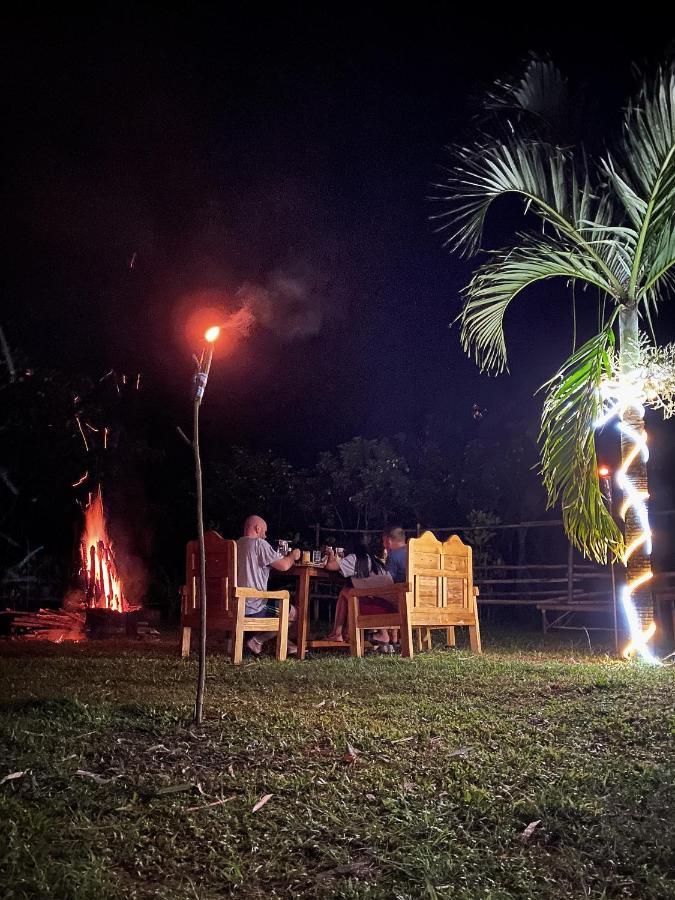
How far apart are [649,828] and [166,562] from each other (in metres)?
14.5

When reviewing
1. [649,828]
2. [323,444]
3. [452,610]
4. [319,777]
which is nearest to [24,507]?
[323,444]

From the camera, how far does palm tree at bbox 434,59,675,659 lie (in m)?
6.24

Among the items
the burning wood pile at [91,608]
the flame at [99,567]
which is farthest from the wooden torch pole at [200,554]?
the flame at [99,567]

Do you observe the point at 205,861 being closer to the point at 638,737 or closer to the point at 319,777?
the point at 319,777

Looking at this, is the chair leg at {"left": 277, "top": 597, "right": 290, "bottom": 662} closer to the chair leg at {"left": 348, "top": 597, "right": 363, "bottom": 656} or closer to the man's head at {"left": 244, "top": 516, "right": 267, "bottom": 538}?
the chair leg at {"left": 348, "top": 597, "right": 363, "bottom": 656}

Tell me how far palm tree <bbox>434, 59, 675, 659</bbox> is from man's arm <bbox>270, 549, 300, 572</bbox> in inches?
93.5

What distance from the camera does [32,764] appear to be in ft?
10.4

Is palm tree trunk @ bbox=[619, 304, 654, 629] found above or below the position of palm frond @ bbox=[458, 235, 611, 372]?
below

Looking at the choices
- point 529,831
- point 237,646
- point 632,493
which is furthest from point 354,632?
point 529,831

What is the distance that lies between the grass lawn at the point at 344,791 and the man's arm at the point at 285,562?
2.37 meters

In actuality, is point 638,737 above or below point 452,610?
below

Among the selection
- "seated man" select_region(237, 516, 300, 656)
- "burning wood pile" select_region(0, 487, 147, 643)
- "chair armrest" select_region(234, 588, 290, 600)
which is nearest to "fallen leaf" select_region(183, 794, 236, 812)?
"chair armrest" select_region(234, 588, 290, 600)

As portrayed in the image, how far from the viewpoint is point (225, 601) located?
635cm

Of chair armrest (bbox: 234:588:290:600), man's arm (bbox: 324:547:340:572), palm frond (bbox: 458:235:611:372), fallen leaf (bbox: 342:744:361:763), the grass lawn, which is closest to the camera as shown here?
the grass lawn
